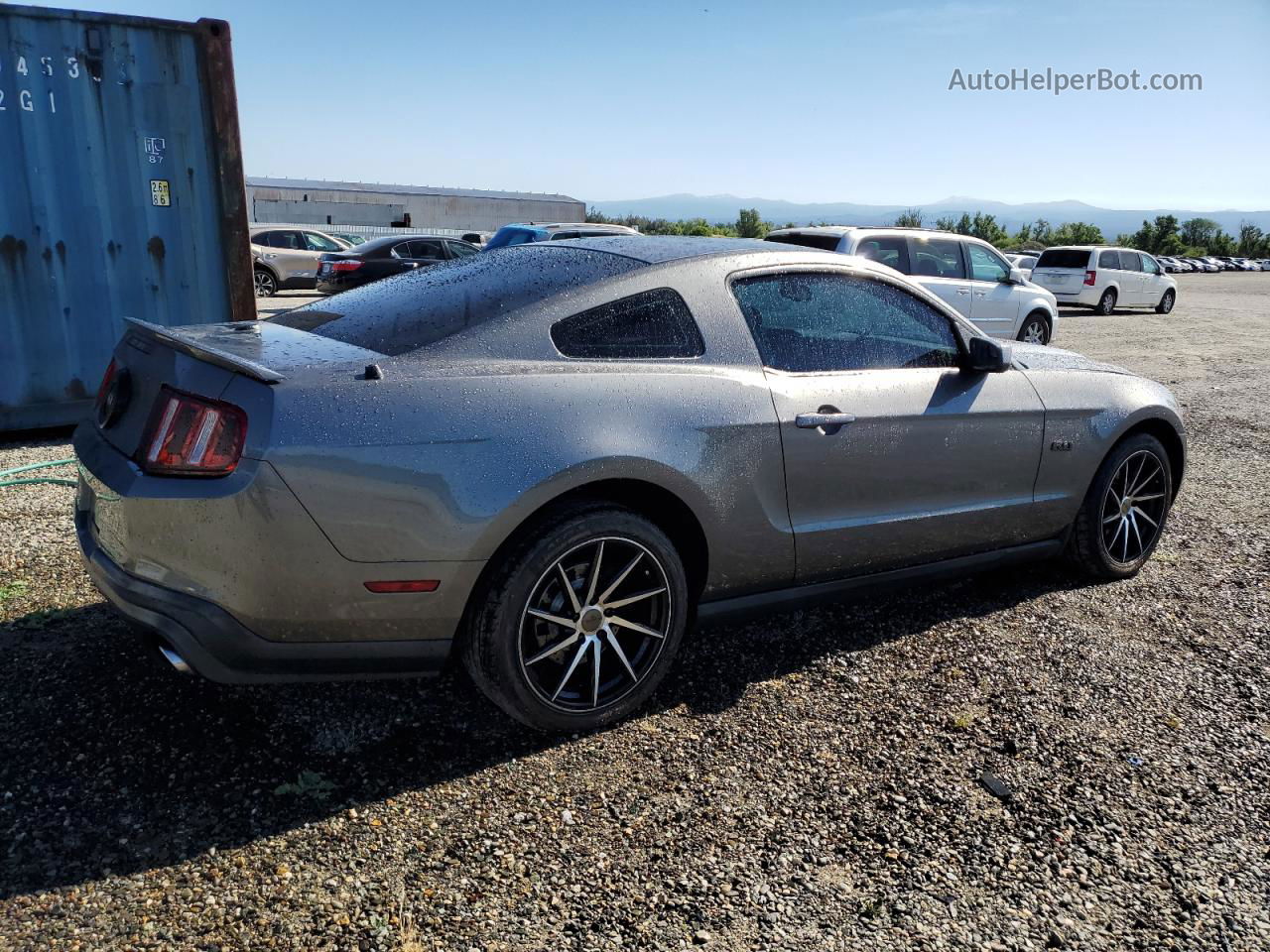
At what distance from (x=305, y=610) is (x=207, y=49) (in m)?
6.00


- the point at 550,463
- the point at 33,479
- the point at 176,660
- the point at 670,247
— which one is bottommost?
the point at 33,479

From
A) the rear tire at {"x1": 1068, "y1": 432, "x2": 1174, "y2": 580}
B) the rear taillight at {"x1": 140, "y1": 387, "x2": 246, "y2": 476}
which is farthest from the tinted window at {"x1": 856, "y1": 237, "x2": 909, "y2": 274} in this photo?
the rear taillight at {"x1": 140, "y1": 387, "x2": 246, "y2": 476}

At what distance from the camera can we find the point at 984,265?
41.9 feet

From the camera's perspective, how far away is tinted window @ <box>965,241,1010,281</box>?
41.4 feet

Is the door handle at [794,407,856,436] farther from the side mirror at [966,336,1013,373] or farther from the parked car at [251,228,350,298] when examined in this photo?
the parked car at [251,228,350,298]

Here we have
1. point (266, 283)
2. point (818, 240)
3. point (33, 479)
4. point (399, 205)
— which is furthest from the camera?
point (399, 205)

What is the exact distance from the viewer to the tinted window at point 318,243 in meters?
22.0

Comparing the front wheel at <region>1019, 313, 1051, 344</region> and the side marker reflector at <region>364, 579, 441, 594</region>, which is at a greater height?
the side marker reflector at <region>364, 579, 441, 594</region>

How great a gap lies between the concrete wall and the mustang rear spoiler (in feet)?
175

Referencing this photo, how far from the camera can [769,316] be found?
3.58 meters

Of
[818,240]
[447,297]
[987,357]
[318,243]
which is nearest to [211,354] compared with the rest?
[447,297]

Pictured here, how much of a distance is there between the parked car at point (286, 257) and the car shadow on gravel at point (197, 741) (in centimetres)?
1818

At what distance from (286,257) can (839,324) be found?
1952 centimetres

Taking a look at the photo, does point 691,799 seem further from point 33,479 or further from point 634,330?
point 33,479
